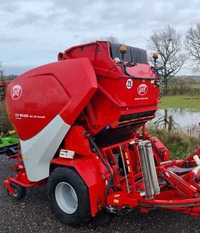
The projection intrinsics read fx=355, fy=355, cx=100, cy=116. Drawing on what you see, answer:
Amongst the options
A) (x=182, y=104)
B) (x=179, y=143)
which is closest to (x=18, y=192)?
(x=179, y=143)

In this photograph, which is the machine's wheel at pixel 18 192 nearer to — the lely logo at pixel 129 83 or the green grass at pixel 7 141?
the green grass at pixel 7 141

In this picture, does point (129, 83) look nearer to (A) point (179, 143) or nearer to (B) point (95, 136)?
(B) point (95, 136)

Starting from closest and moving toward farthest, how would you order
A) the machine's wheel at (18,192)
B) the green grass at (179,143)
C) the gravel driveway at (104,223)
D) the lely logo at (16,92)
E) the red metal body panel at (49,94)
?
the red metal body panel at (49,94), the gravel driveway at (104,223), the lely logo at (16,92), the machine's wheel at (18,192), the green grass at (179,143)

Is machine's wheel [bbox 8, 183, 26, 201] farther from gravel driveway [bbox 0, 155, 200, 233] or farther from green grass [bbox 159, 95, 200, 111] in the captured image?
green grass [bbox 159, 95, 200, 111]

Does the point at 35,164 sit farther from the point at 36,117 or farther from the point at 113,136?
the point at 113,136

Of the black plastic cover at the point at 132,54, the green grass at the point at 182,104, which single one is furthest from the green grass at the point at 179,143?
the green grass at the point at 182,104

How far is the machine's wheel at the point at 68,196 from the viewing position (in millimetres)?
4180

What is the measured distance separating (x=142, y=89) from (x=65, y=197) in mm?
1702

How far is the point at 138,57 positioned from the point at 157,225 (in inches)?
85.0

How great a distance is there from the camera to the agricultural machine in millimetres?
4082

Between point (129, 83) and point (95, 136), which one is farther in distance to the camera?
point (95, 136)

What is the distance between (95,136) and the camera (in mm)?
4602

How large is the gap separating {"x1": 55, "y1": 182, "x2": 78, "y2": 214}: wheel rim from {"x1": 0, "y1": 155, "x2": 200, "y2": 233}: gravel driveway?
0.21m

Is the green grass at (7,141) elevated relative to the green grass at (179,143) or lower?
elevated
